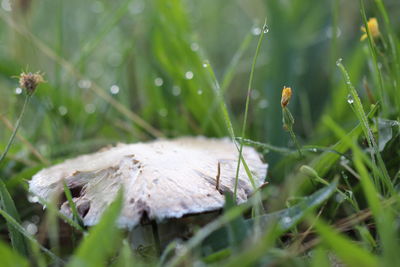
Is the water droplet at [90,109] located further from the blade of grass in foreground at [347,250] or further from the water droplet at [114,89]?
the blade of grass in foreground at [347,250]

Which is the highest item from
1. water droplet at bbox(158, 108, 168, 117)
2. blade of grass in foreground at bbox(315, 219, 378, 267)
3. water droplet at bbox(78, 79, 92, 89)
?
water droplet at bbox(78, 79, 92, 89)

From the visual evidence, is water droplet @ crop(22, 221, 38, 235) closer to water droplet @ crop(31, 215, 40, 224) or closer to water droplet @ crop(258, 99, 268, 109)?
water droplet @ crop(31, 215, 40, 224)

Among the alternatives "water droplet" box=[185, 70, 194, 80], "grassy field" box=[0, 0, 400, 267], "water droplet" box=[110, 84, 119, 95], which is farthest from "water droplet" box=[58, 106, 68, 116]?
"water droplet" box=[185, 70, 194, 80]

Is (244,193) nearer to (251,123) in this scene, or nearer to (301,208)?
(301,208)

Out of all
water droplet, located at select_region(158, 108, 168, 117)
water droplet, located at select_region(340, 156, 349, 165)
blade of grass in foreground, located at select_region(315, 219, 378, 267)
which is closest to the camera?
blade of grass in foreground, located at select_region(315, 219, 378, 267)

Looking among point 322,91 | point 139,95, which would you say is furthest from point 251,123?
point 139,95

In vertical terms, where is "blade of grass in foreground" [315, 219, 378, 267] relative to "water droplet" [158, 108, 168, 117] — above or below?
below

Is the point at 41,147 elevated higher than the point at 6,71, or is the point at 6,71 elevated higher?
the point at 6,71

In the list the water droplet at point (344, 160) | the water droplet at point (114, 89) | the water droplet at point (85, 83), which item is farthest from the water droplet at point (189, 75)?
the water droplet at point (344, 160)
